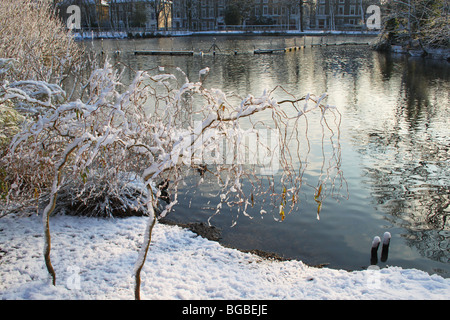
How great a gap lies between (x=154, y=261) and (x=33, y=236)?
235 cm

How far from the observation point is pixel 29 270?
616 centimetres

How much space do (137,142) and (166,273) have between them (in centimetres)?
209

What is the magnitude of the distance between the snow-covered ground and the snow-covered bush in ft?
1.88

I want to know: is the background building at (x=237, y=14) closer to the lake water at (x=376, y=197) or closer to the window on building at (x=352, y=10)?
the window on building at (x=352, y=10)

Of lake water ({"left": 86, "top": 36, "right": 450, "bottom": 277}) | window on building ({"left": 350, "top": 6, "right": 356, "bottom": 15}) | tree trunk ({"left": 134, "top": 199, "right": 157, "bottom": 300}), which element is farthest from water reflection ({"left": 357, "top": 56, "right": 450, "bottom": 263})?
window on building ({"left": 350, "top": 6, "right": 356, "bottom": 15})

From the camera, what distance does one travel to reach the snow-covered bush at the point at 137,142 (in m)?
4.44

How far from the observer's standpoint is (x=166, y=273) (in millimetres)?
6355

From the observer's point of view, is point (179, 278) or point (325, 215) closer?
point (179, 278)

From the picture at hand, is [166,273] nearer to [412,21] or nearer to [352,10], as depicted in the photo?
[412,21]

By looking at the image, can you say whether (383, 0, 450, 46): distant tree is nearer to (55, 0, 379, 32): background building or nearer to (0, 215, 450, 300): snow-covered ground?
(0, 215, 450, 300): snow-covered ground

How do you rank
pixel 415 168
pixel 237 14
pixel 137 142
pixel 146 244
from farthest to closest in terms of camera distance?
pixel 237 14
pixel 415 168
pixel 137 142
pixel 146 244

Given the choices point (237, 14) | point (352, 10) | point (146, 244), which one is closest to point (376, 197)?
point (146, 244)
